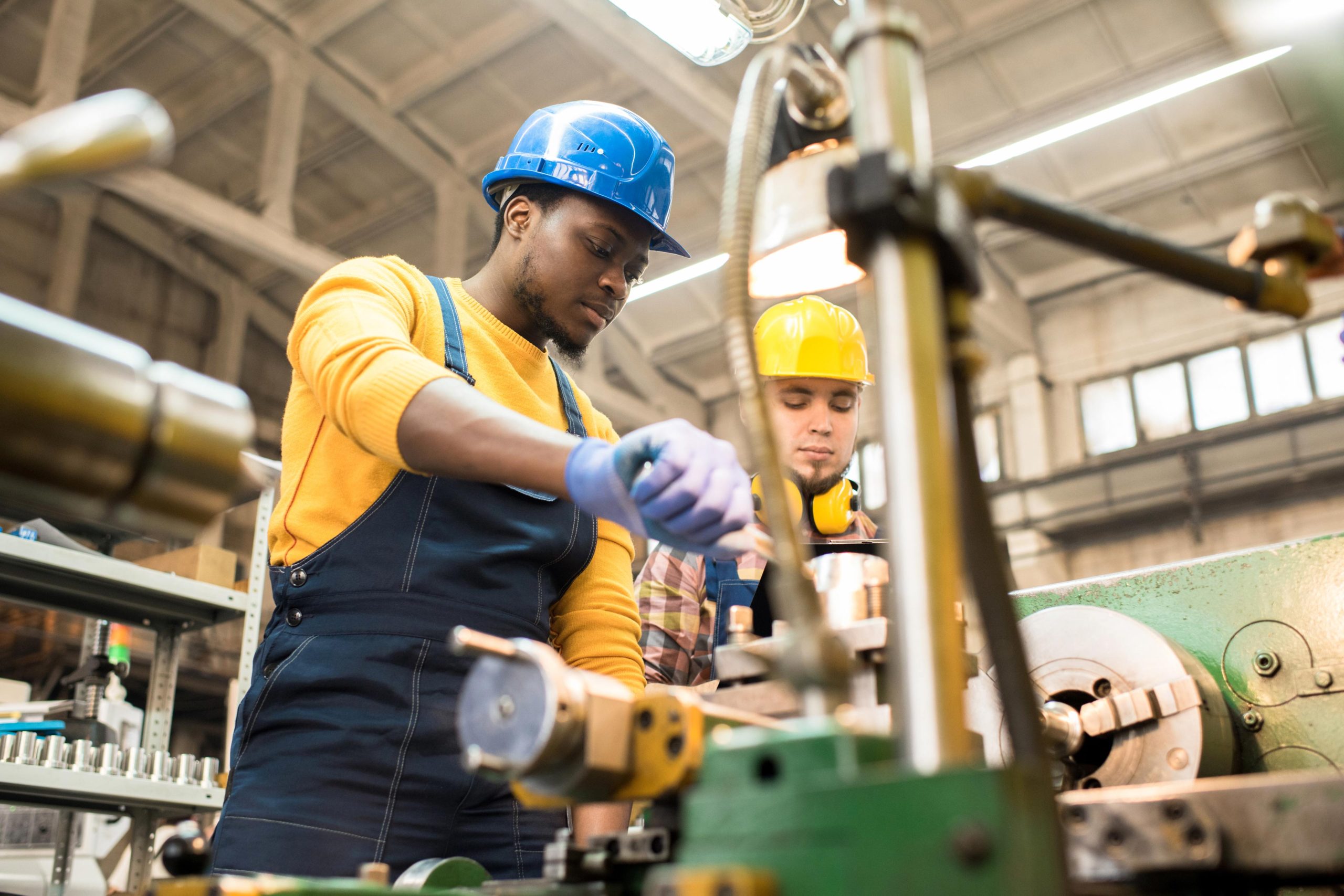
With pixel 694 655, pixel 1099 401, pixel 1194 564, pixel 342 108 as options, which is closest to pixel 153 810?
pixel 694 655

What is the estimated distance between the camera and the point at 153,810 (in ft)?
8.39

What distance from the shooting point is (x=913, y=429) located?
54cm

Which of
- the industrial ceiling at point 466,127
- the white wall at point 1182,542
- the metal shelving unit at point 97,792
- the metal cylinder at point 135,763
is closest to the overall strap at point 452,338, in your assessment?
the metal shelving unit at point 97,792

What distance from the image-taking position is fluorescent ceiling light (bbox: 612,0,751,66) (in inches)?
122

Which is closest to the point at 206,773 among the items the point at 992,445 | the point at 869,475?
the point at 869,475

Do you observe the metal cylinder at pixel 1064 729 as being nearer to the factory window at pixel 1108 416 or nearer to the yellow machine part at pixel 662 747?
the yellow machine part at pixel 662 747

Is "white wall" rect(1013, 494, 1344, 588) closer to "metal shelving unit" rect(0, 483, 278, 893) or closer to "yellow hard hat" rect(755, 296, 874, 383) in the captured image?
"yellow hard hat" rect(755, 296, 874, 383)

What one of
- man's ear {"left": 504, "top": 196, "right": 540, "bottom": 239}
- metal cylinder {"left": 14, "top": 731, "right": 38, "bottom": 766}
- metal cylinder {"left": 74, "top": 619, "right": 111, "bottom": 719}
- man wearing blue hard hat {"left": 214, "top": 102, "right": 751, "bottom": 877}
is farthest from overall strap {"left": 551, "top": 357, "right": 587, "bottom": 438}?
metal cylinder {"left": 74, "top": 619, "right": 111, "bottom": 719}

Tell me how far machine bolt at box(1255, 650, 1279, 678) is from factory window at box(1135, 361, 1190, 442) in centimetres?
596

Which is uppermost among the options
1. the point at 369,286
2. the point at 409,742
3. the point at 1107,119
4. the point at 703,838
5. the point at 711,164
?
the point at 711,164

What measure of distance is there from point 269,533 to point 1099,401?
665 centimetres

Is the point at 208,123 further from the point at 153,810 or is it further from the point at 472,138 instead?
the point at 153,810

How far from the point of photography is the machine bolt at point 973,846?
17.2 inches

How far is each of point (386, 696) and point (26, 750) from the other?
1.39 meters
